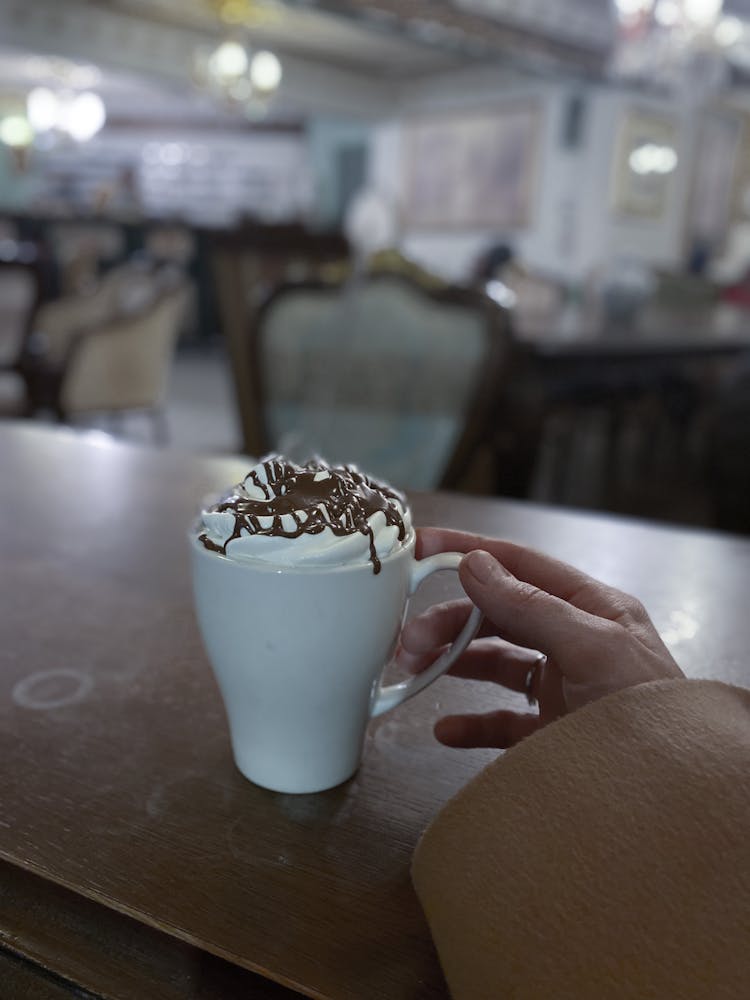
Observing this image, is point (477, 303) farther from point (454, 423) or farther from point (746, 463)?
point (746, 463)

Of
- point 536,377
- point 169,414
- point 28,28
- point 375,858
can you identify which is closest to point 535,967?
point 375,858

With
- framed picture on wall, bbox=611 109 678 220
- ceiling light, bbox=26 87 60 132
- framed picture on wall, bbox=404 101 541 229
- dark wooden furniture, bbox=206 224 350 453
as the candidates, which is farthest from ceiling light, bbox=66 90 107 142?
dark wooden furniture, bbox=206 224 350 453

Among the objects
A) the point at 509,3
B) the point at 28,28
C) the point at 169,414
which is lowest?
the point at 169,414

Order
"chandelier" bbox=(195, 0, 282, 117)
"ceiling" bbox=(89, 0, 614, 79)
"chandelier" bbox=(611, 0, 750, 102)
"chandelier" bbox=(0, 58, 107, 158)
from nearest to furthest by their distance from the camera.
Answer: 1. "chandelier" bbox=(611, 0, 750, 102)
2. "chandelier" bbox=(195, 0, 282, 117)
3. "ceiling" bbox=(89, 0, 614, 79)
4. "chandelier" bbox=(0, 58, 107, 158)

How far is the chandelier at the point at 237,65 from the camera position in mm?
5688

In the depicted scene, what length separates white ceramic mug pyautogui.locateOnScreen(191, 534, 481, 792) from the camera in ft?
1.09

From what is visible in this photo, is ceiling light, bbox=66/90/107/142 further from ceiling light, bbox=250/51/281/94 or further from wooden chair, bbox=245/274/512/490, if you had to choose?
wooden chair, bbox=245/274/512/490

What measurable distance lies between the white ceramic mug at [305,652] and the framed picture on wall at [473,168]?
7.60m

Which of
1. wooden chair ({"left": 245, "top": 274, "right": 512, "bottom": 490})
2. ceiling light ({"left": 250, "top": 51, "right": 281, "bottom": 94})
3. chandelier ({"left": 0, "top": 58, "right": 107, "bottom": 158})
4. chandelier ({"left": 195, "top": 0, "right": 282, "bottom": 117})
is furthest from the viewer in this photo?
chandelier ({"left": 0, "top": 58, "right": 107, "bottom": 158})

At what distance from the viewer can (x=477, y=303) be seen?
127cm

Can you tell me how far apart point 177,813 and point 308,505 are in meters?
0.14

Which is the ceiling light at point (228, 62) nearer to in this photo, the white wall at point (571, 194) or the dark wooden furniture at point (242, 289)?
the white wall at point (571, 194)

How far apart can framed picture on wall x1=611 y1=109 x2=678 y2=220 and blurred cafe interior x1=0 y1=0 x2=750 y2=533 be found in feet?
0.09

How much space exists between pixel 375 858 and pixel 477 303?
1.03 metres
